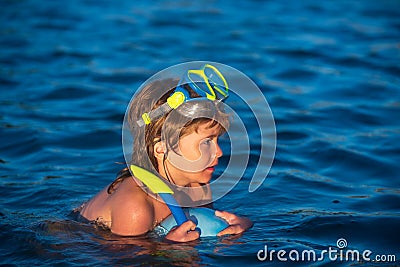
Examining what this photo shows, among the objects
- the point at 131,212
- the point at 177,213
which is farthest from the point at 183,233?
the point at 131,212

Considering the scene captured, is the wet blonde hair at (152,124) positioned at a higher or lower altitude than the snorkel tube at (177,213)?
higher

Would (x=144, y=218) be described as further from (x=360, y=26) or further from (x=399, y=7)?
(x=399, y=7)

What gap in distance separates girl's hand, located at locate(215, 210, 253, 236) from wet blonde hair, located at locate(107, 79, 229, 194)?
54 centimetres

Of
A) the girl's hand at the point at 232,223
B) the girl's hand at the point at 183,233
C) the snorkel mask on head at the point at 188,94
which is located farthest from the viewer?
the girl's hand at the point at 232,223

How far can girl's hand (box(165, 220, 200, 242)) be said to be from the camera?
4.60 m

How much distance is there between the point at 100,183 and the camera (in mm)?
6137

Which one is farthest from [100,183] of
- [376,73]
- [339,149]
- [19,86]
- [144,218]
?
[376,73]

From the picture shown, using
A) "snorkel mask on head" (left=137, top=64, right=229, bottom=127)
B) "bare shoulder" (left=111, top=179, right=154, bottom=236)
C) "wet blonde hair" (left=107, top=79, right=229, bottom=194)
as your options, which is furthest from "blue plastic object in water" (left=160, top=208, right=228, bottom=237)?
"snorkel mask on head" (left=137, top=64, right=229, bottom=127)

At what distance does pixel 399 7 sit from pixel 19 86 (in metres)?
6.82

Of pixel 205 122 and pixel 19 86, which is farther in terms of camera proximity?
pixel 19 86

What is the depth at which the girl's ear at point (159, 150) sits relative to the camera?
486cm

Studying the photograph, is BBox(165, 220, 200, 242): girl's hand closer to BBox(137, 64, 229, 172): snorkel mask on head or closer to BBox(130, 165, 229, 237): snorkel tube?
BBox(130, 165, 229, 237): snorkel tube

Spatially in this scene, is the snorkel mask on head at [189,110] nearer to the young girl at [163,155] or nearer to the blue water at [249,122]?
the young girl at [163,155]

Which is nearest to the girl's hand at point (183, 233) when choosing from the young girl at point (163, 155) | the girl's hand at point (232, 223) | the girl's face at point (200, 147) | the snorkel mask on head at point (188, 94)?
the young girl at point (163, 155)
